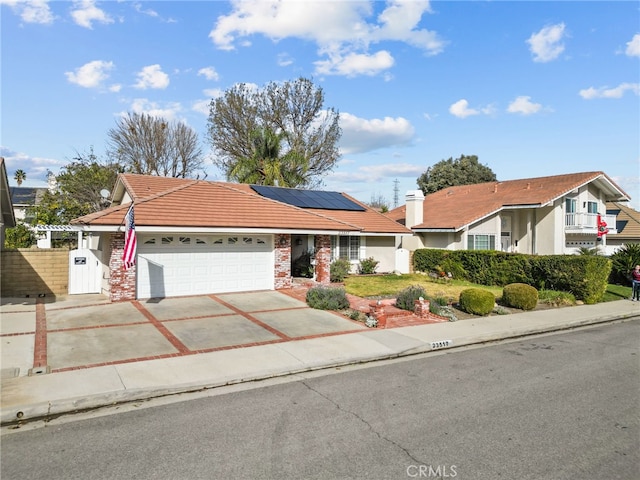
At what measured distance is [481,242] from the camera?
87.3 ft

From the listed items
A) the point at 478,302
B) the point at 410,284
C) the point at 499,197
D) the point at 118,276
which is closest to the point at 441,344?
the point at 478,302

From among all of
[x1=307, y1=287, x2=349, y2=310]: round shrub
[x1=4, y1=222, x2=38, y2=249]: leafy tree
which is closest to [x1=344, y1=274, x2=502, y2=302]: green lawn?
[x1=307, y1=287, x2=349, y2=310]: round shrub

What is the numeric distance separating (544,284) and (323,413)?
15.6 metres

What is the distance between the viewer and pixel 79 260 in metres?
16.5

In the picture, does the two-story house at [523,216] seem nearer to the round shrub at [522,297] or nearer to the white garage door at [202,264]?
the round shrub at [522,297]

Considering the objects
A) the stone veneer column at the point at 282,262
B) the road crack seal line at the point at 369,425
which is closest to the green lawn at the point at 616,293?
the stone veneer column at the point at 282,262

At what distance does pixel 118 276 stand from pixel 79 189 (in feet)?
65.0

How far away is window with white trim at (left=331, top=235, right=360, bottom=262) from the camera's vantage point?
23312 mm

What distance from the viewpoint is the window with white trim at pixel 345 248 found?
2331 cm

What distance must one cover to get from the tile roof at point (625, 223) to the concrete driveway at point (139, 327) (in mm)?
31490

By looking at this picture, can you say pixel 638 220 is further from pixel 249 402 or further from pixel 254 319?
pixel 249 402

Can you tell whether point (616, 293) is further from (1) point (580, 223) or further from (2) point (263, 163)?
(2) point (263, 163)

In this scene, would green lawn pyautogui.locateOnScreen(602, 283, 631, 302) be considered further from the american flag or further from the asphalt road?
the american flag

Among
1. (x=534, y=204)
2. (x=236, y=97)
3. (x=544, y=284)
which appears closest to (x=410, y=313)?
(x=544, y=284)
